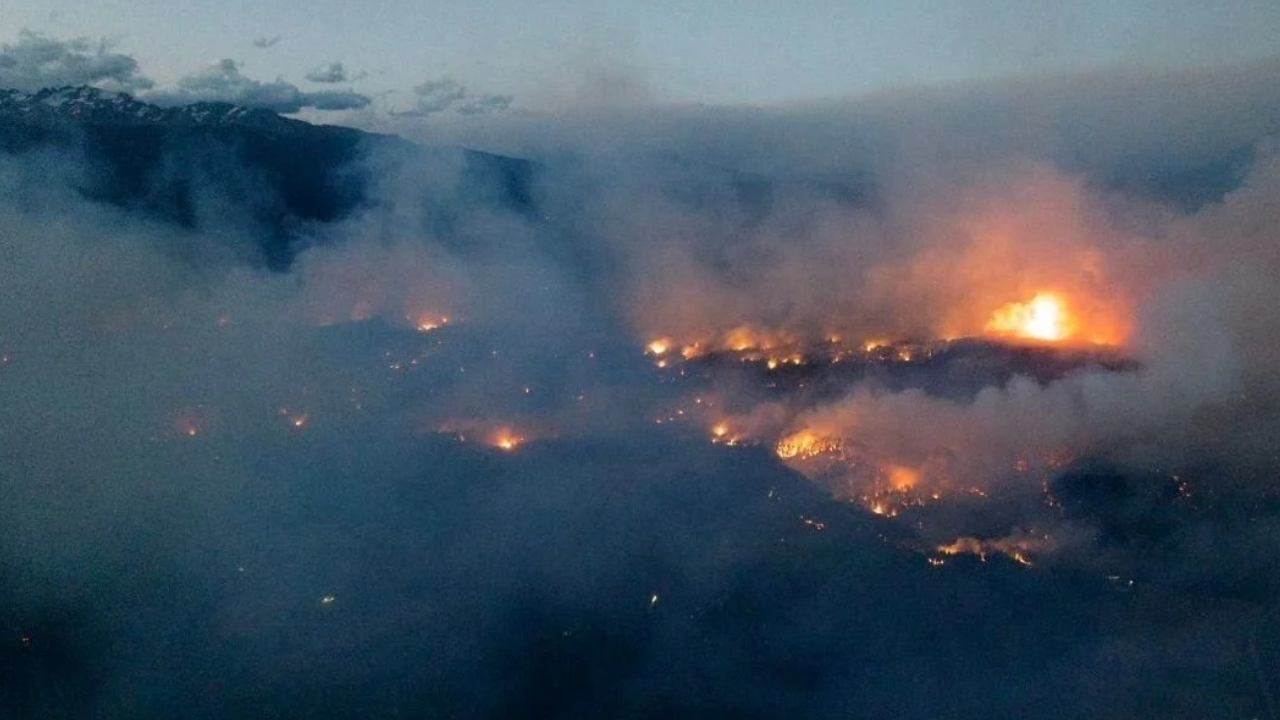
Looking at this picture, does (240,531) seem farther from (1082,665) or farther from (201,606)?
(1082,665)

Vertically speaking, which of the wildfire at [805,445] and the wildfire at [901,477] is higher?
the wildfire at [901,477]

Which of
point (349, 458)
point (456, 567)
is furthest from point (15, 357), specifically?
point (456, 567)

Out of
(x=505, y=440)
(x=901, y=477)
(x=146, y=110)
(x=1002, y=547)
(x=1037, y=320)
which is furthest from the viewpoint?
(x=146, y=110)

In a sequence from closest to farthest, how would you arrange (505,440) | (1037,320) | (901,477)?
1. (901,477)
2. (505,440)
3. (1037,320)

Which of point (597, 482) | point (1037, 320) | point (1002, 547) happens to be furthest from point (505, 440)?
point (1037, 320)

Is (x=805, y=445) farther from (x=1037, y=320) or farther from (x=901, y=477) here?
(x=1037, y=320)

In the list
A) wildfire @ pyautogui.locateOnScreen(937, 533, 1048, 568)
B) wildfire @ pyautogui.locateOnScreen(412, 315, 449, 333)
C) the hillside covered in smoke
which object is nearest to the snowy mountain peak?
the hillside covered in smoke

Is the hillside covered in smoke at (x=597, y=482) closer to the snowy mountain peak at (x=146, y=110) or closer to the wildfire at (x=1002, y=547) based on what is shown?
the wildfire at (x=1002, y=547)

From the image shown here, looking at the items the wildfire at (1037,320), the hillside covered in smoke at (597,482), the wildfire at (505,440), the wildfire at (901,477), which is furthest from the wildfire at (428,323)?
the wildfire at (1037,320)
